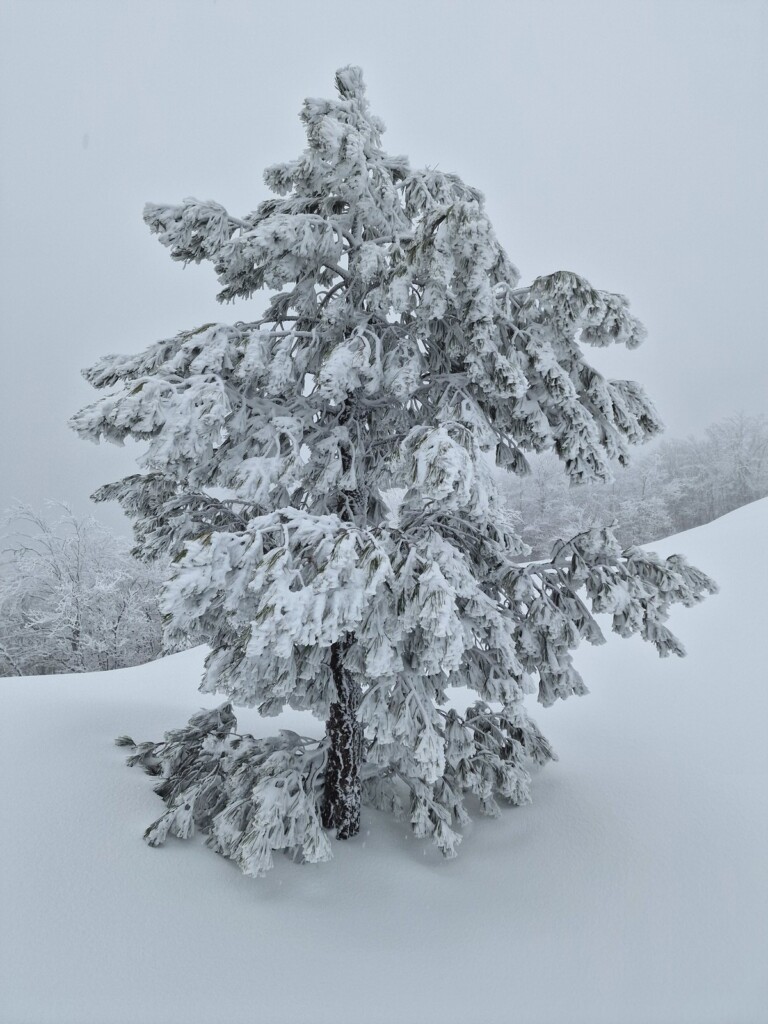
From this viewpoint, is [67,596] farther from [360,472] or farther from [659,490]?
[659,490]

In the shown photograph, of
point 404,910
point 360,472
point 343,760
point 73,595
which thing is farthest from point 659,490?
point 404,910

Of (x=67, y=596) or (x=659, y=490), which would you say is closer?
(x=67, y=596)

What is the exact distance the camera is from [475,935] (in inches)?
191

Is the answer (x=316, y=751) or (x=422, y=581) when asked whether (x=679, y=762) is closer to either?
A: (x=316, y=751)

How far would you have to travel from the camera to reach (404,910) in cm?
509

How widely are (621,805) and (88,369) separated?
22.3 ft

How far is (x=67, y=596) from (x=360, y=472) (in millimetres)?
17767

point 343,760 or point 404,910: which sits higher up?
point 343,760

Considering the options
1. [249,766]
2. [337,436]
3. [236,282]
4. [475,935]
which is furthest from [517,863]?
[236,282]

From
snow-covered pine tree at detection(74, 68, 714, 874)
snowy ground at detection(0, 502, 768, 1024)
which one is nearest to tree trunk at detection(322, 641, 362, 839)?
snow-covered pine tree at detection(74, 68, 714, 874)

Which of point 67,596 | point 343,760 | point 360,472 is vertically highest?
point 360,472

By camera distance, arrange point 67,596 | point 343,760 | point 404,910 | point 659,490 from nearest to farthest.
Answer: point 404,910 → point 343,760 → point 67,596 → point 659,490

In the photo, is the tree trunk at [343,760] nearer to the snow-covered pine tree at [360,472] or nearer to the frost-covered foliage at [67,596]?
the snow-covered pine tree at [360,472]

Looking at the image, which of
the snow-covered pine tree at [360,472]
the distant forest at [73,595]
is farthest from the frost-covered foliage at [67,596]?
the snow-covered pine tree at [360,472]
